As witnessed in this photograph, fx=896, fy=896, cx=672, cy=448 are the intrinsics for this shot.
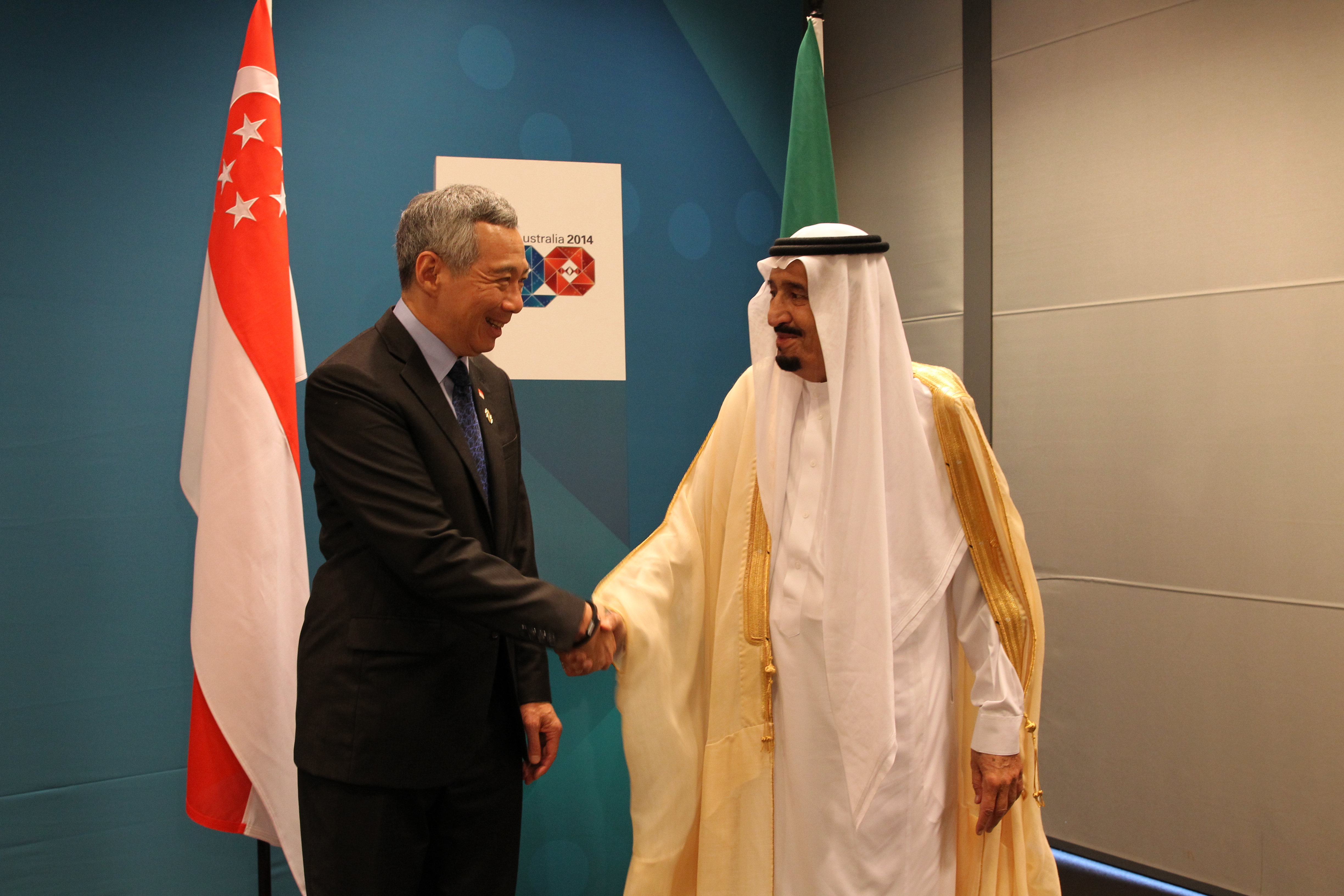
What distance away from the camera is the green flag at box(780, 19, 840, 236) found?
2545 millimetres

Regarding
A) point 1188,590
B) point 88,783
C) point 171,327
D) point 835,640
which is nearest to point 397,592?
point 835,640

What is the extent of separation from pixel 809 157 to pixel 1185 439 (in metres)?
1.54

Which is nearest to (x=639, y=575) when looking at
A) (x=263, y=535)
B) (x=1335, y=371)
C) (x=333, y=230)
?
(x=263, y=535)

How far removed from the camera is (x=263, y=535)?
224 cm

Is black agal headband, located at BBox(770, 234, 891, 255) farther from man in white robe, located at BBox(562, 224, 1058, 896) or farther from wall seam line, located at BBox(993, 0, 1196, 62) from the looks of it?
wall seam line, located at BBox(993, 0, 1196, 62)

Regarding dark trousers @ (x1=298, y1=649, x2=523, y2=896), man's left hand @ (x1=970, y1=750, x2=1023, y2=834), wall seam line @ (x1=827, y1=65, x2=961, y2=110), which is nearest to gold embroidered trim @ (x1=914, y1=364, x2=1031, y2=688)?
man's left hand @ (x1=970, y1=750, x2=1023, y2=834)

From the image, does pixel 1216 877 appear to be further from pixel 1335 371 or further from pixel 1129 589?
pixel 1335 371

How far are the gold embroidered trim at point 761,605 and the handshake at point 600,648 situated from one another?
0.88 feet

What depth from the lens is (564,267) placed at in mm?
3025

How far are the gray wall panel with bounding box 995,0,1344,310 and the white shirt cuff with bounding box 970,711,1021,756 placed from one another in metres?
1.80

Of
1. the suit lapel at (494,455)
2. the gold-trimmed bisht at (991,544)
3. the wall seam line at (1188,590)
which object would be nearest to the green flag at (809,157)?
the gold-trimmed bisht at (991,544)

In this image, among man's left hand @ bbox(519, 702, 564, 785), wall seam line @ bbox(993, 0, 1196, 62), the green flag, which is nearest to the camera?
man's left hand @ bbox(519, 702, 564, 785)

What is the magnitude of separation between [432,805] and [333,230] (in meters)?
1.75

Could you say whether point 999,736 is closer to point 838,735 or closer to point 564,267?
point 838,735
